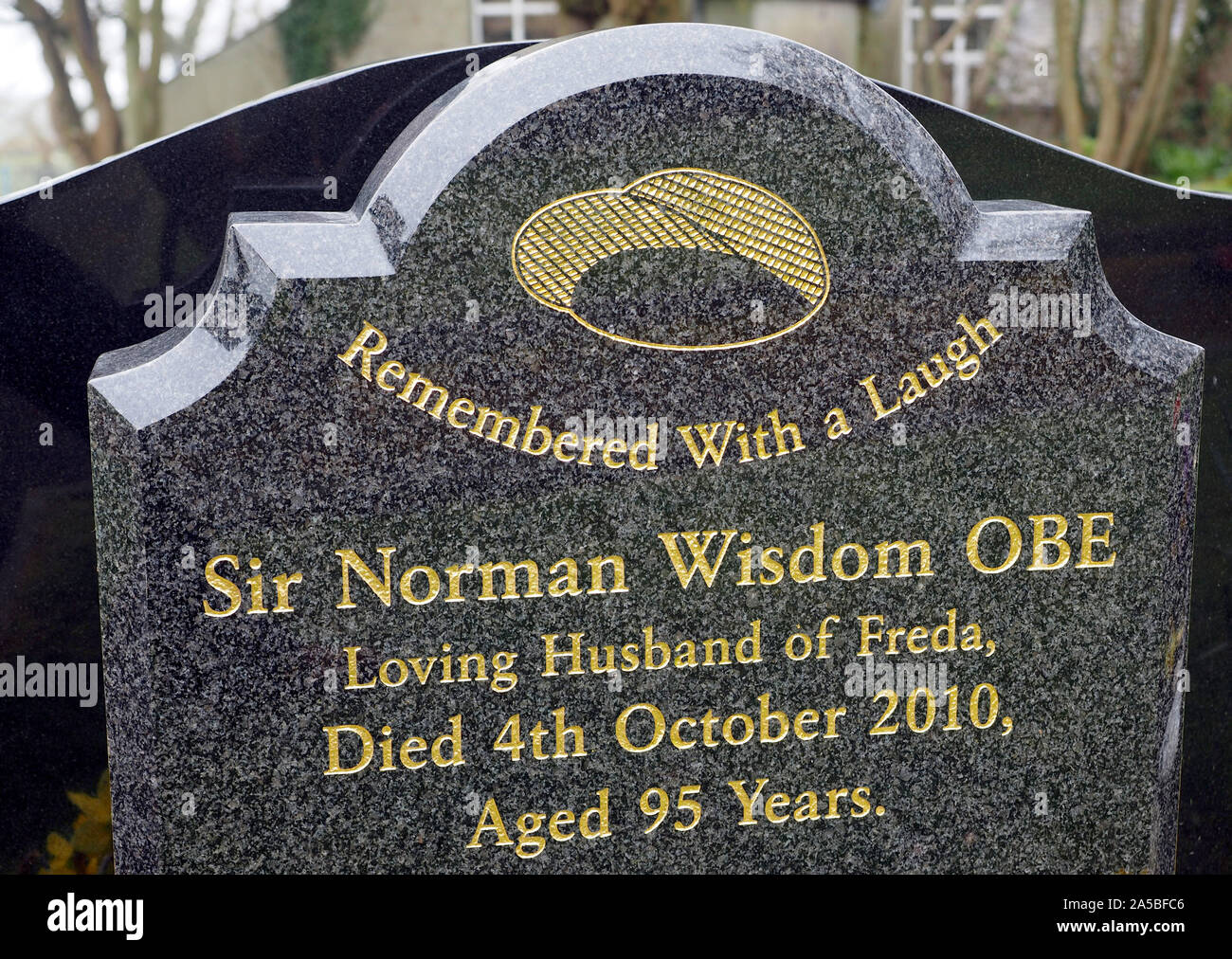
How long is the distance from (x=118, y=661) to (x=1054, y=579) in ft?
7.31

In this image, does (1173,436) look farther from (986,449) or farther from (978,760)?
(978,760)

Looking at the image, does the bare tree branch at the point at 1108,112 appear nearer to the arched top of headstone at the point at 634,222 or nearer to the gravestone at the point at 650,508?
the gravestone at the point at 650,508

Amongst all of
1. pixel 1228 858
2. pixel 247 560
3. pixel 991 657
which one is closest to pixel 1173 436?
pixel 991 657

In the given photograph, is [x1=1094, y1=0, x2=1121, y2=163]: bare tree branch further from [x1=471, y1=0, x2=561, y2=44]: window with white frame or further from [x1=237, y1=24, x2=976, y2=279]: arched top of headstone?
[x1=471, y1=0, x2=561, y2=44]: window with white frame

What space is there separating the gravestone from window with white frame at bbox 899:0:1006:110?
12.1 meters

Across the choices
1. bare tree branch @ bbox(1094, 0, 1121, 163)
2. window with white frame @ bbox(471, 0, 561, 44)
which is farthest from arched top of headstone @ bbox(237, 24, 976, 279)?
window with white frame @ bbox(471, 0, 561, 44)

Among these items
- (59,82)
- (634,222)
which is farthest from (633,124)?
(59,82)

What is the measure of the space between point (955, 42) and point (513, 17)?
19.4 ft

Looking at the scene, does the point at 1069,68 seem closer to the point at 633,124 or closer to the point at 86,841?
the point at 633,124

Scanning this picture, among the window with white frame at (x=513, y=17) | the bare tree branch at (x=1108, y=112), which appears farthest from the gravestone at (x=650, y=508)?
the window with white frame at (x=513, y=17)

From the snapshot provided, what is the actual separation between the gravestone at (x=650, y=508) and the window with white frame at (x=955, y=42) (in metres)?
12.1

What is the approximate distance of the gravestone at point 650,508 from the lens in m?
2.49

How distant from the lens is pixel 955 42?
15461 millimetres

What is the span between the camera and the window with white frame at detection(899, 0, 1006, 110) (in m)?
14.1
